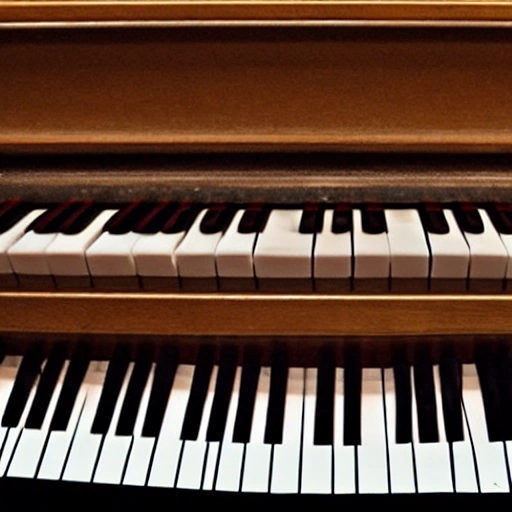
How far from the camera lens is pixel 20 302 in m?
0.94

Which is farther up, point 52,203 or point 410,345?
point 52,203

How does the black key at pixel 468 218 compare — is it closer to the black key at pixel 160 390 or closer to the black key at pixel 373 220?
the black key at pixel 373 220

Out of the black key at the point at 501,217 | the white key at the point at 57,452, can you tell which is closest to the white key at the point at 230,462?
the white key at the point at 57,452

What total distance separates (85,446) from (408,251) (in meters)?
0.50

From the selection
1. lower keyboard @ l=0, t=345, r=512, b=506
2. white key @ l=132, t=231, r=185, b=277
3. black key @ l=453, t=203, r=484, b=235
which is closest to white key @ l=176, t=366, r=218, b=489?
lower keyboard @ l=0, t=345, r=512, b=506

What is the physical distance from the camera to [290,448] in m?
0.90

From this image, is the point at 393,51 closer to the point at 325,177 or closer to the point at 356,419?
the point at 325,177

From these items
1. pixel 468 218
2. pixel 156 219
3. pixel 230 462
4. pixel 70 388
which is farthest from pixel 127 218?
pixel 468 218

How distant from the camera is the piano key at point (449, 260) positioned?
0.84 meters

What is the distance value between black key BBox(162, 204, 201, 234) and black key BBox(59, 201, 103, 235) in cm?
12

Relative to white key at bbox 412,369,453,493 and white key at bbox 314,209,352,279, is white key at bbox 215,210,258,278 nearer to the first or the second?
A: white key at bbox 314,209,352,279

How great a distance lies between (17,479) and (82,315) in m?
0.23

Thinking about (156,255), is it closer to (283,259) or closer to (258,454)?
(283,259)

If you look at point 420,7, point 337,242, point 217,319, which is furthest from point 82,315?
point 420,7
